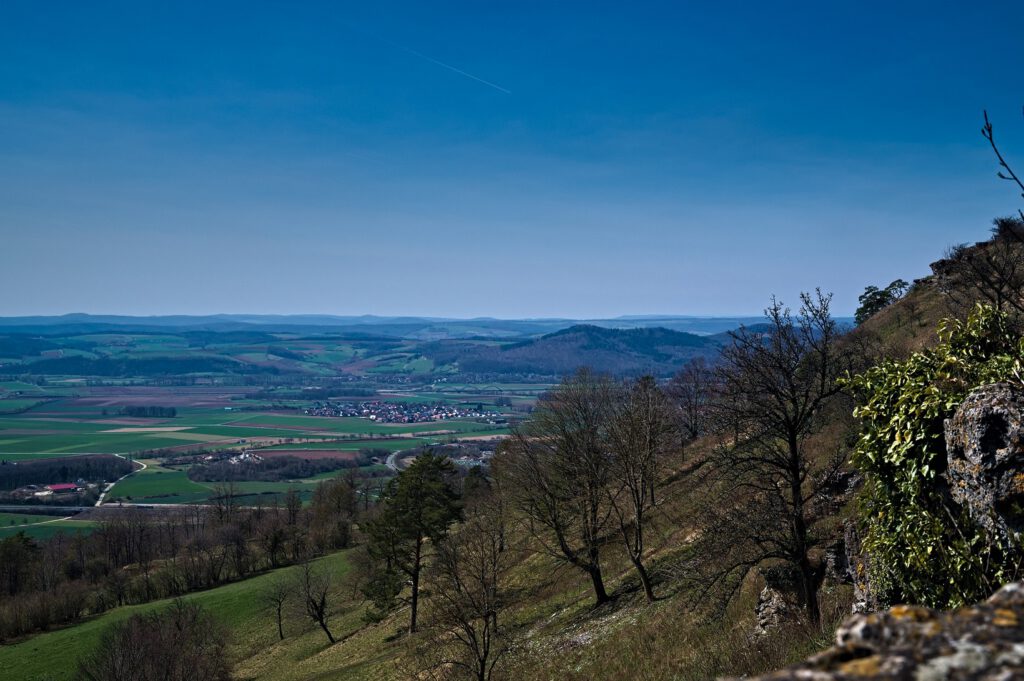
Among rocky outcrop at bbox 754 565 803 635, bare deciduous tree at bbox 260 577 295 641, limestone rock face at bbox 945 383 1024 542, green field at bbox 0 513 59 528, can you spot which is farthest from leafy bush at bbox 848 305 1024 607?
green field at bbox 0 513 59 528

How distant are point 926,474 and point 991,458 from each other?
124 centimetres

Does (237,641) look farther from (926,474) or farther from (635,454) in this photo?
(926,474)

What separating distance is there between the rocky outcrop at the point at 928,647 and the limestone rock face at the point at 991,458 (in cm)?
552

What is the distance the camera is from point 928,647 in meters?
3.27

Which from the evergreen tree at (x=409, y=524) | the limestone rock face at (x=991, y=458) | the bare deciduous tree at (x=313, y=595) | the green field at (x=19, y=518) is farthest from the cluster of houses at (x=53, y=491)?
the limestone rock face at (x=991, y=458)

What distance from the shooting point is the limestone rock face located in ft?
26.0

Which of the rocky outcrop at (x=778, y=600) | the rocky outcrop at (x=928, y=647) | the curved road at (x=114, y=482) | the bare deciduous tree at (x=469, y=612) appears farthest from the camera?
the curved road at (x=114, y=482)

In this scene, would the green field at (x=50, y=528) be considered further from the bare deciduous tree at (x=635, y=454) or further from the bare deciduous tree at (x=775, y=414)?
the bare deciduous tree at (x=775, y=414)

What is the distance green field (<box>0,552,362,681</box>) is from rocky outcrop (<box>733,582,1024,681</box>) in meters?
41.4

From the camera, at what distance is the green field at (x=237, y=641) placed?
4856 centimetres

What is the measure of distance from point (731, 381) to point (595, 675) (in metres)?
12.2

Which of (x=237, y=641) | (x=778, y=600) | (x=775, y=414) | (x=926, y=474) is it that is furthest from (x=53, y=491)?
(x=926, y=474)

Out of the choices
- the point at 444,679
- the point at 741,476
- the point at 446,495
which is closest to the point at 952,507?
the point at 741,476

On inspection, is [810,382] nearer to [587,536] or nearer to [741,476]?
[741,476]
